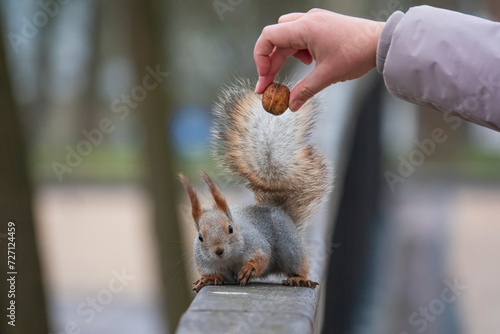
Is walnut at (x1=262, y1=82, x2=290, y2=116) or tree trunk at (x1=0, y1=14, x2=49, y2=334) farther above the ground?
walnut at (x1=262, y1=82, x2=290, y2=116)

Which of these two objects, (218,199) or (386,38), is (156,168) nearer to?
(218,199)

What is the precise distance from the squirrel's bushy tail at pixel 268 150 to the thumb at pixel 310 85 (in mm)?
270

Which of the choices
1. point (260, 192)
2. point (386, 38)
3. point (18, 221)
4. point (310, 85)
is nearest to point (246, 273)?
point (260, 192)

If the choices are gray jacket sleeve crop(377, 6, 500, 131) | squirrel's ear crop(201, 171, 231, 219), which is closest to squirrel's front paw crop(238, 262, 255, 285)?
squirrel's ear crop(201, 171, 231, 219)

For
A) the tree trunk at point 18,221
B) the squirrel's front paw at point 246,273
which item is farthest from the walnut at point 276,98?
A: the tree trunk at point 18,221

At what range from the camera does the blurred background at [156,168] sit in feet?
7.64

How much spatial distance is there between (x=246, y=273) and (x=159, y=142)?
2099 mm

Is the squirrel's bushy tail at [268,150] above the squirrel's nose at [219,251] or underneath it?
above

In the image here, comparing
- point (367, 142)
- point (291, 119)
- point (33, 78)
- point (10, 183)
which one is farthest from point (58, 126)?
point (291, 119)

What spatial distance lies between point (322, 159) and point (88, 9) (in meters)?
2.66

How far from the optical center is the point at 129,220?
6.35 meters

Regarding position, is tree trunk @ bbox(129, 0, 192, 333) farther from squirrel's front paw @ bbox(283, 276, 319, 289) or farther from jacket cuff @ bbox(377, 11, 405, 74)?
jacket cuff @ bbox(377, 11, 405, 74)

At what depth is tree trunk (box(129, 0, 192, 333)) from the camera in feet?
10.6

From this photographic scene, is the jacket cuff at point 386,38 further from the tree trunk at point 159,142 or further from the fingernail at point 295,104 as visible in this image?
the tree trunk at point 159,142
